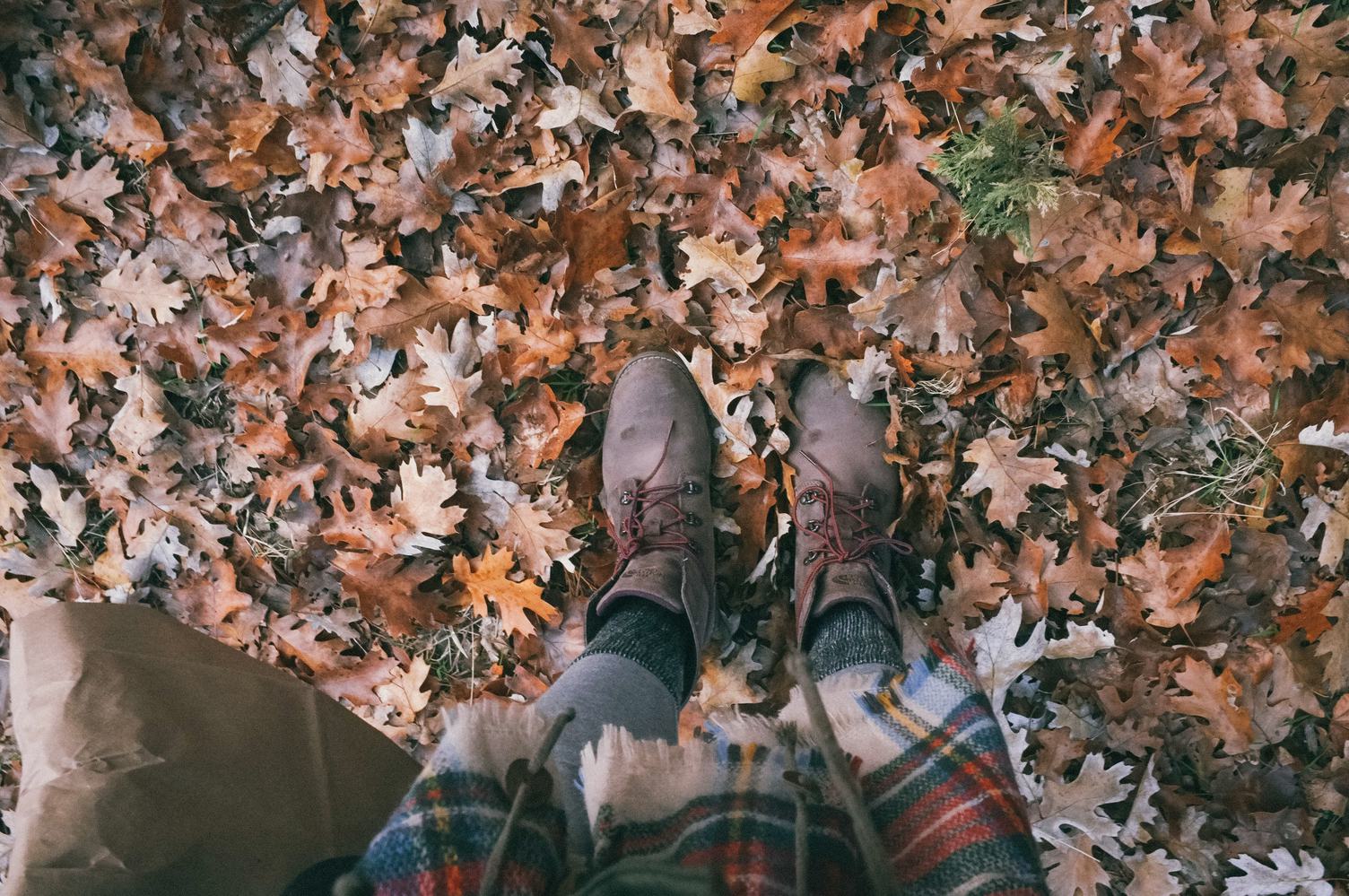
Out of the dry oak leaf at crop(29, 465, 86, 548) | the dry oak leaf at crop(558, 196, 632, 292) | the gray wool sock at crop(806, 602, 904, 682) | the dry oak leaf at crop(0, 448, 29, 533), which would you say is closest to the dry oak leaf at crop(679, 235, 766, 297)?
the dry oak leaf at crop(558, 196, 632, 292)

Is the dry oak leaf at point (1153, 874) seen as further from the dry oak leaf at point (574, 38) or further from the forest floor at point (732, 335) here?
the dry oak leaf at point (574, 38)

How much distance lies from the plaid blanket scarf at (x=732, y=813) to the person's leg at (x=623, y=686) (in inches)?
4.8

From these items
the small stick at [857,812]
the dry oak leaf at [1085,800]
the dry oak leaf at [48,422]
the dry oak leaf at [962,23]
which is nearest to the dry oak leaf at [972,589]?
the dry oak leaf at [1085,800]

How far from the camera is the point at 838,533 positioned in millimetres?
1975

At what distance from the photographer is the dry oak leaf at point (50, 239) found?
87.4 inches

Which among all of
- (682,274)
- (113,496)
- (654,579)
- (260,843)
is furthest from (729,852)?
(113,496)

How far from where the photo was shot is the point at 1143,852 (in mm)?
1839

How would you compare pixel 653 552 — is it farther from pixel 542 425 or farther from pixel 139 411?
pixel 139 411

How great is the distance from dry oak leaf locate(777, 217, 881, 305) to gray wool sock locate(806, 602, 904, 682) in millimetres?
795

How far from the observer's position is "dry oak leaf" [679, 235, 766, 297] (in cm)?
196

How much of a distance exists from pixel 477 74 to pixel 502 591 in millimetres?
1396

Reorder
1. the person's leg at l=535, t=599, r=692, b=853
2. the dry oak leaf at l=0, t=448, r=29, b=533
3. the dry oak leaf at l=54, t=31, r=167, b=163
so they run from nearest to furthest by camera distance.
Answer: the person's leg at l=535, t=599, r=692, b=853, the dry oak leaf at l=54, t=31, r=167, b=163, the dry oak leaf at l=0, t=448, r=29, b=533

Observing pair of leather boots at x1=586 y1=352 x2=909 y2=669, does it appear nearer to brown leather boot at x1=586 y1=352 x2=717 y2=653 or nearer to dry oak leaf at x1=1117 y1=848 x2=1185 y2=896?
brown leather boot at x1=586 y1=352 x2=717 y2=653

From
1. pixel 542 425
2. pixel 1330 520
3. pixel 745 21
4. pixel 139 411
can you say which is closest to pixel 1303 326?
pixel 1330 520
